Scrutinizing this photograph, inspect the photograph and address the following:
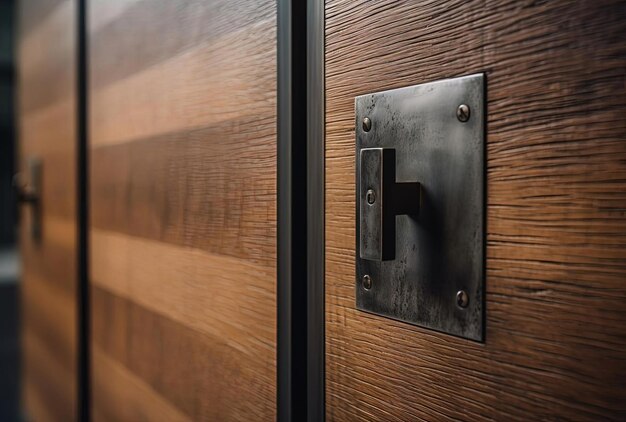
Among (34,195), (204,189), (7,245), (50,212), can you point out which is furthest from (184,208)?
(7,245)

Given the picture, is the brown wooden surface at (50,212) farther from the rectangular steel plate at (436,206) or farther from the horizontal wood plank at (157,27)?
→ the rectangular steel plate at (436,206)

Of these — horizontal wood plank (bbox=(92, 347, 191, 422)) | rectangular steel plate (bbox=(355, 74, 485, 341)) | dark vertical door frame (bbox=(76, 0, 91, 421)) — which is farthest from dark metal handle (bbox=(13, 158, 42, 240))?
rectangular steel plate (bbox=(355, 74, 485, 341))

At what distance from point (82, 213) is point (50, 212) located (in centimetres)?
21

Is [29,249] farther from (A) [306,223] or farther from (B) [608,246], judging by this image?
(B) [608,246]

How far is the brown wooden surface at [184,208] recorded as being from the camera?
50 cm

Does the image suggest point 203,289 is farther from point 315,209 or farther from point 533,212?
point 533,212

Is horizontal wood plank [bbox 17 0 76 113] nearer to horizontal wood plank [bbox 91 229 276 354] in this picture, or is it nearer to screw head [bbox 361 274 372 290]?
horizontal wood plank [bbox 91 229 276 354]

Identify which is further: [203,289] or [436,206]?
[203,289]

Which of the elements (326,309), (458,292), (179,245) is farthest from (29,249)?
(458,292)

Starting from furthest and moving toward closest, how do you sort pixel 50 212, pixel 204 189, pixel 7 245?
pixel 7 245
pixel 50 212
pixel 204 189

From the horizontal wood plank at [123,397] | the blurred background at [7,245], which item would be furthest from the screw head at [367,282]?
the blurred background at [7,245]

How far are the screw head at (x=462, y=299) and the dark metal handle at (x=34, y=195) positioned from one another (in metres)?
1.01

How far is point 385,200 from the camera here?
33 centimetres

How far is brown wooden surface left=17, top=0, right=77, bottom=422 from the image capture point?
0.98 m
